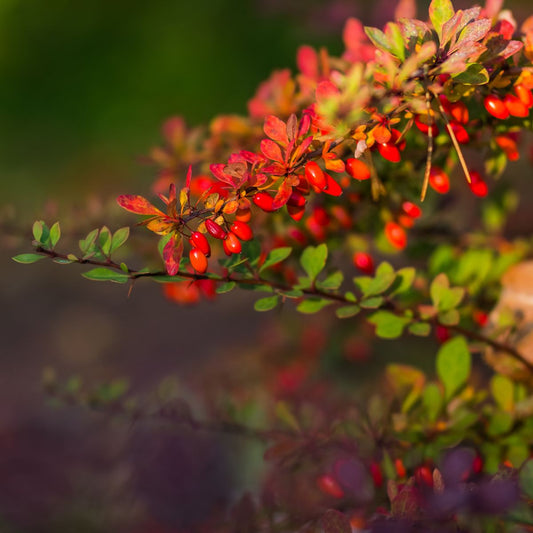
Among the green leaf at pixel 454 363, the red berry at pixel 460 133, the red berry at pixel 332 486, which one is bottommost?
the red berry at pixel 332 486

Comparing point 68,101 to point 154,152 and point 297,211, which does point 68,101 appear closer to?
point 154,152

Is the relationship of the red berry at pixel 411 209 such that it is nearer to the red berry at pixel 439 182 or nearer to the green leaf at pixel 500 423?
the red berry at pixel 439 182

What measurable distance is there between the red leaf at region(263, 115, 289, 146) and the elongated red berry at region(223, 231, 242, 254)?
0.10m

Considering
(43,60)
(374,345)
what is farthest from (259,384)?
(43,60)

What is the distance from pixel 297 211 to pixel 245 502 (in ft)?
1.22

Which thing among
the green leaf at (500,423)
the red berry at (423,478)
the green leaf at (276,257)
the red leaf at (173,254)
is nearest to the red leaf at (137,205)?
the red leaf at (173,254)

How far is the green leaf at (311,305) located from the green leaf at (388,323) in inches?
2.5

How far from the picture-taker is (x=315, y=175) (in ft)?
1.77

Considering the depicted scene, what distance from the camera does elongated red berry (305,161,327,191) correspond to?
0.54 m

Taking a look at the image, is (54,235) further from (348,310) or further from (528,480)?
(528,480)

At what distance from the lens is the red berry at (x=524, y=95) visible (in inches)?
22.4

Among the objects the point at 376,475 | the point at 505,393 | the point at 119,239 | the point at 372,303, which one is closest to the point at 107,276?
the point at 119,239

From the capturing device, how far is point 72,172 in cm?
334

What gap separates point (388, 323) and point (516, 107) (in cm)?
26
